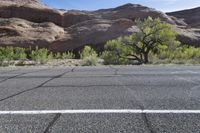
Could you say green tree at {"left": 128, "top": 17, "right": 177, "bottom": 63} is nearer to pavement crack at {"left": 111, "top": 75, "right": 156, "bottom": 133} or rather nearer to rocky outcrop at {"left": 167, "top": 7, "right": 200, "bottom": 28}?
pavement crack at {"left": 111, "top": 75, "right": 156, "bottom": 133}

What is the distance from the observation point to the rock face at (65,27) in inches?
1917

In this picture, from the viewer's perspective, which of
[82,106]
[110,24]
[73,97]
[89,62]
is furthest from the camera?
[110,24]

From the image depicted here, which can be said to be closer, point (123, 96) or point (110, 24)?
point (123, 96)

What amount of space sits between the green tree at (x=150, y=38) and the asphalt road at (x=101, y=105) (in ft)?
51.4

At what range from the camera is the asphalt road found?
530 centimetres

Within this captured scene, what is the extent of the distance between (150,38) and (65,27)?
3596 centimetres

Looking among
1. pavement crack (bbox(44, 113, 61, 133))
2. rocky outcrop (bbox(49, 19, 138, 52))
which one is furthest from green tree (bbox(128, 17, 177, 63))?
rocky outcrop (bbox(49, 19, 138, 52))

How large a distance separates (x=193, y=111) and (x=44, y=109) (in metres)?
2.84

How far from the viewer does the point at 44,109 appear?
6.59 m

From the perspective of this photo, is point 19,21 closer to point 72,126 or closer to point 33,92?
point 33,92

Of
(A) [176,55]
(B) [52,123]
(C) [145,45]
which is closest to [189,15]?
(A) [176,55]

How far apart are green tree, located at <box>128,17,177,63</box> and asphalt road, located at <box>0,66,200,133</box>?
15.7 metres

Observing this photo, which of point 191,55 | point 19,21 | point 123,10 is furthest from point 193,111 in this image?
point 123,10

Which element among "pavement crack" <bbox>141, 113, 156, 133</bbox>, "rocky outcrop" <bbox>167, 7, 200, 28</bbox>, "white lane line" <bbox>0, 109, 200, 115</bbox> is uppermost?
"rocky outcrop" <bbox>167, 7, 200, 28</bbox>
